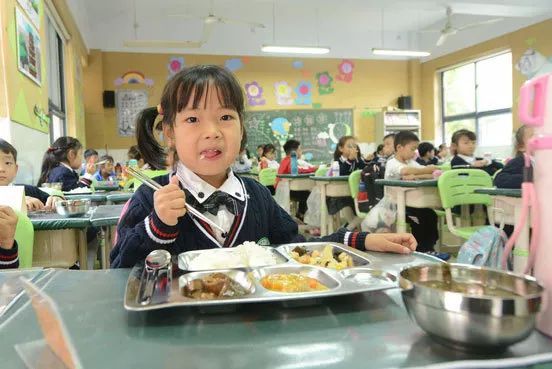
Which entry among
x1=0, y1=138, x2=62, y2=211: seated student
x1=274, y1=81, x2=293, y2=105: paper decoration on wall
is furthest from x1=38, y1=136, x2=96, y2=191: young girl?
x1=274, y1=81, x2=293, y2=105: paper decoration on wall

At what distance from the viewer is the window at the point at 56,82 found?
582 centimetres

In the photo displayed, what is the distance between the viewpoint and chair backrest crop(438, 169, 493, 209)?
3016 mm

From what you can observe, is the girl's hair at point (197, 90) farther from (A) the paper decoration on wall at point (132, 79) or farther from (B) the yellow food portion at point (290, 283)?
(A) the paper decoration on wall at point (132, 79)

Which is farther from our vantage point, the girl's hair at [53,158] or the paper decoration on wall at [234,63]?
the paper decoration on wall at [234,63]

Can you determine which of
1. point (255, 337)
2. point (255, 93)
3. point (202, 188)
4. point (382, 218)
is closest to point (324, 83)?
point (255, 93)

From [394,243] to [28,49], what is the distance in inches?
138

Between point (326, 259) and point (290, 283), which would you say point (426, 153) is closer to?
point (326, 259)

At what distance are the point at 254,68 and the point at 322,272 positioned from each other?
884 cm

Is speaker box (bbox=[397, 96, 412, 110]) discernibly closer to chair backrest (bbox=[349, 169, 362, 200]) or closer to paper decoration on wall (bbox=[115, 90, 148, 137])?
paper decoration on wall (bbox=[115, 90, 148, 137])

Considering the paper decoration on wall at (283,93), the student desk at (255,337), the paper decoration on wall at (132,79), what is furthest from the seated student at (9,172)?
the paper decoration on wall at (283,93)

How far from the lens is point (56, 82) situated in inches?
249

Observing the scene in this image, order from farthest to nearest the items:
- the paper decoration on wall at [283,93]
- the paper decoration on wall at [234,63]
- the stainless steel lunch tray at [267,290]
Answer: the paper decoration on wall at [283,93]
the paper decoration on wall at [234,63]
the stainless steel lunch tray at [267,290]

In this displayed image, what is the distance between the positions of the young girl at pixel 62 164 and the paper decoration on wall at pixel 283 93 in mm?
6035

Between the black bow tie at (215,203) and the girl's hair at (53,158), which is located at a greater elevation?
the girl's hair at (53,158)
